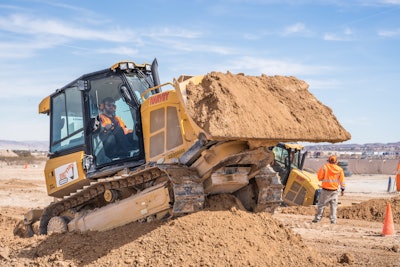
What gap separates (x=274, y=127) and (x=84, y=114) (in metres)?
3.94

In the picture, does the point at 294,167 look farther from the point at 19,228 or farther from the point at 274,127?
the point at 274,127

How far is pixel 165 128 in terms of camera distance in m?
8.88

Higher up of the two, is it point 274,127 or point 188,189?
point 274,127

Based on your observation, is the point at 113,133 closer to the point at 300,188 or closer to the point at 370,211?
the point at 370,211

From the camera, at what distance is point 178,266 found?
7.06m

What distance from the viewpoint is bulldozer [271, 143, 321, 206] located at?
1702 cm

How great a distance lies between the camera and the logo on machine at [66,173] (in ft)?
32.6

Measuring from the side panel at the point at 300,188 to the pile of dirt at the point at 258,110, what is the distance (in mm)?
9261

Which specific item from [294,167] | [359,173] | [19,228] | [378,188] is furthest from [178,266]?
[359,173]

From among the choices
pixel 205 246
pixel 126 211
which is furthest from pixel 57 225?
pixel 205 246

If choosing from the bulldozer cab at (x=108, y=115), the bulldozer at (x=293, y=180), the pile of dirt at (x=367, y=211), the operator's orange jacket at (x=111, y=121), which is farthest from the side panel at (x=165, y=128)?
the bulldozer at (x=293, y=180)

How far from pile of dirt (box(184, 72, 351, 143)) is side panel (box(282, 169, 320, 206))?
365 inches

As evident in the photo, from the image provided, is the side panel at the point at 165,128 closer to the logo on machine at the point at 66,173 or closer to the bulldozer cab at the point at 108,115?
the bulldozer cab at the point at 108,115

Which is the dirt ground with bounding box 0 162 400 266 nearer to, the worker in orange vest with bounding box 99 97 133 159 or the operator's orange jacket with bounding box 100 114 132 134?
the worker in orange vest with bounding box 99 97 133 159
